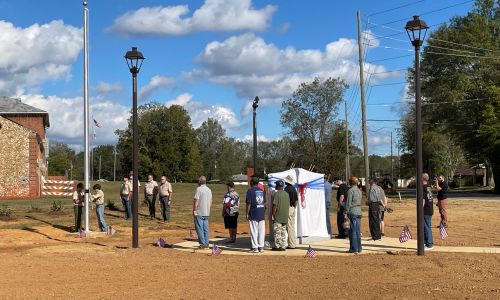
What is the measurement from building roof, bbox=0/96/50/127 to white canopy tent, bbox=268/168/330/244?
46880 millimetres

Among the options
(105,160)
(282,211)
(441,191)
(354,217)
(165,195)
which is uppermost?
(105,160)

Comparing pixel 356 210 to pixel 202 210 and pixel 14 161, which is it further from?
pixel 14 161

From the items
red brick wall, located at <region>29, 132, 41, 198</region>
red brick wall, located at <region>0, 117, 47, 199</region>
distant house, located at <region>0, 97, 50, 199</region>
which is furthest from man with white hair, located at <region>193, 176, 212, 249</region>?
red brick wall, located at <region>29, 132, 41, 198</region>

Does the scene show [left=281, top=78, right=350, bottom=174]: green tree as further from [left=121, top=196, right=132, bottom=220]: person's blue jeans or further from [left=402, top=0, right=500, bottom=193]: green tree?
[left=121, top=196, right=132, bottom=220]: person's blue jeans

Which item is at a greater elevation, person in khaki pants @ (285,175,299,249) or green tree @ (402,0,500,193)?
green tree @ (402,0,500,193)

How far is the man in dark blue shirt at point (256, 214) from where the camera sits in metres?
14.6

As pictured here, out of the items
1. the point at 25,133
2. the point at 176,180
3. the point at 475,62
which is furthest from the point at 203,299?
the point at 176,180

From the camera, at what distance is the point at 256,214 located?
47.7ft

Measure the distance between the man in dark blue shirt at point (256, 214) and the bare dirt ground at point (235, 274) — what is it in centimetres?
75

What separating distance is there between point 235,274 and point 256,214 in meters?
3.23

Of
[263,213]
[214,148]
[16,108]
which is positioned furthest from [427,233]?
[214,148]

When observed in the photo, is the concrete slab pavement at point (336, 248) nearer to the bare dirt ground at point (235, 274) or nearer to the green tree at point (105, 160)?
the bare dirt ground at point (235, 274)

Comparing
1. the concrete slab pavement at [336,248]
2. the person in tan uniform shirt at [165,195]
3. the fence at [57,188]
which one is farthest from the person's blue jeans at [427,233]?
the fence at [57,188]

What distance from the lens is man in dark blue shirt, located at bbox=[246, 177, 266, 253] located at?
1455 cm
